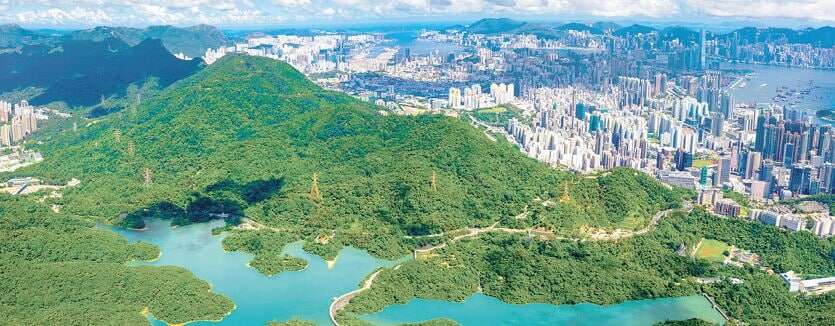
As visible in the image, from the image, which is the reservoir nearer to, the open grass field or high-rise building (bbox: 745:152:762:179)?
the open grass field

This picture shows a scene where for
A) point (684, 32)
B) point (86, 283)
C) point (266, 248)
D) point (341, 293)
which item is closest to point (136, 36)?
point (266, 248)

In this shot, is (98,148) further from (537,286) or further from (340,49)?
(340,49)

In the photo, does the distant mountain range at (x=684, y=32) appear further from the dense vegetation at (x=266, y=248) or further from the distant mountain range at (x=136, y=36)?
the dense vegetation at (x=266, y=248)

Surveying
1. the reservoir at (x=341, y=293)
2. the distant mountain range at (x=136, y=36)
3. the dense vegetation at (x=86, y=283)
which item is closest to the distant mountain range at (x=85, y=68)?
the distant mountain range at (x=136, y=36)

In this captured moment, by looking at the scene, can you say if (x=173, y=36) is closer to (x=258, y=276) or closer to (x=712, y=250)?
(x=258, y=276)

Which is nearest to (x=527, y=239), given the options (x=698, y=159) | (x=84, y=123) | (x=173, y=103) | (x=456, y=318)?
(x=456, y=318)

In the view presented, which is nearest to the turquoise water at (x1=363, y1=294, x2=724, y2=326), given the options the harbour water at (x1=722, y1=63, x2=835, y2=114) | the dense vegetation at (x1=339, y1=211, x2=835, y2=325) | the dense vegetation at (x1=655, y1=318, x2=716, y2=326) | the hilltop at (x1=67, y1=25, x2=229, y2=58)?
the dense vegetation at (x1=339, y1=211, x2=835, y2=325)

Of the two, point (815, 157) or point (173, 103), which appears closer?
point (815, 157)
